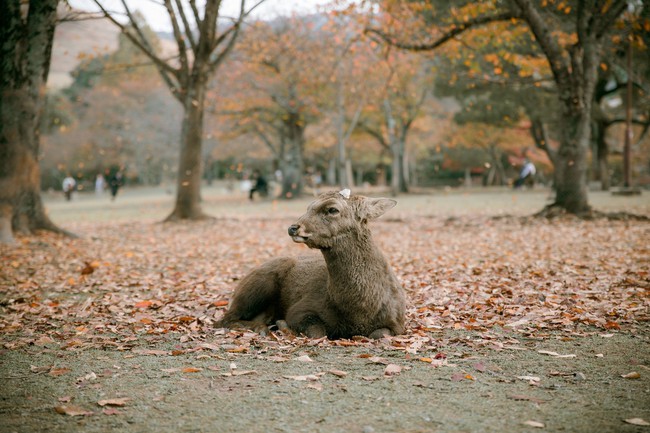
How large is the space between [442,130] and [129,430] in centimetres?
5059

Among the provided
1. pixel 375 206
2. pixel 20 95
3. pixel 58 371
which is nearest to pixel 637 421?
pixel 375 206

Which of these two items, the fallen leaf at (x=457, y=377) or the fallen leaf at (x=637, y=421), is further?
the fallen leaf at (x=457, y=377)

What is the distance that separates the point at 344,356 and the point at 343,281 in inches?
29.2

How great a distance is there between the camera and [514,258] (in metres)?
11.0

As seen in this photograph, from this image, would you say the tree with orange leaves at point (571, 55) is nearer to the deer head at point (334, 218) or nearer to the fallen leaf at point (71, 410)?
the deer head at point (334, 218)

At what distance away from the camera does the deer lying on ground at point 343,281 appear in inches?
211

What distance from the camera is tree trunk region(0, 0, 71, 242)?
44.0 ft

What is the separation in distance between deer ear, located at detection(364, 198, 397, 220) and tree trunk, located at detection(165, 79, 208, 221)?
50.9ft

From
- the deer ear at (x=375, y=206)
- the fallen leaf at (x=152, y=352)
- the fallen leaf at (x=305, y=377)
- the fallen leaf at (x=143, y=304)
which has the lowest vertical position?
the fallen leaf at (x=143, y=304)

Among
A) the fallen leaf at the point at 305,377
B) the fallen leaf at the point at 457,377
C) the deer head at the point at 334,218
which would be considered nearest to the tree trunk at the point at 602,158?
the deer head at the point at 334,218

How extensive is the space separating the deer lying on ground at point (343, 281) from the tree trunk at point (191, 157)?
1485cm

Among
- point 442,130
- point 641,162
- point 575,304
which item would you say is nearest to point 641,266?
point 575,304

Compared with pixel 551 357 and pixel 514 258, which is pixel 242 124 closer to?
pixel 514 258

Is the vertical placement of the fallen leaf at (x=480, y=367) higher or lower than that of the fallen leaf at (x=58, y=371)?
higher
